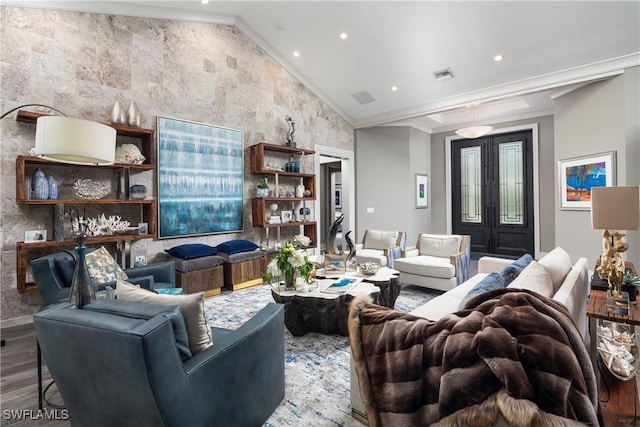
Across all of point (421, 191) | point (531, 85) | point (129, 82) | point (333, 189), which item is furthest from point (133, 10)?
point (333, 189)

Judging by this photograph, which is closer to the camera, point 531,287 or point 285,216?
point 531,287

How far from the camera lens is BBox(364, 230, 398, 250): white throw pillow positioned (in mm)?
5152

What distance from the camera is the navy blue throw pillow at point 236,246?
465cm

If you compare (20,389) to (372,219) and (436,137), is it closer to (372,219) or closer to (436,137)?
(372,219)

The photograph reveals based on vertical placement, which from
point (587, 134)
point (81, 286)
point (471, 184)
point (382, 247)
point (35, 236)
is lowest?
point (382, 247)

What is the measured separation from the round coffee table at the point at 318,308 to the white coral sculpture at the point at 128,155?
2430 millimetres

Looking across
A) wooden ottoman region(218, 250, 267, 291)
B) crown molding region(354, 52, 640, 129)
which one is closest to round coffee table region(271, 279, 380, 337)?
wooden ottoman region(218, 250, 267, 291)

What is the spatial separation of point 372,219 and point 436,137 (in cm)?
270

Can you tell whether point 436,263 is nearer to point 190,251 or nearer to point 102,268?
point 190,251

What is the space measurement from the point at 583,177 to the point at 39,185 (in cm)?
724

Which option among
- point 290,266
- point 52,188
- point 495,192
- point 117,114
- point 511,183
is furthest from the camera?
point 495,192

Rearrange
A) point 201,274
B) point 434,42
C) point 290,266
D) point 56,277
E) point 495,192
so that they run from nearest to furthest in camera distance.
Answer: point 56,277, point 290,266, point 201,274, point 434,42, point 495,192

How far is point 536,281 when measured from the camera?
5.93 feet

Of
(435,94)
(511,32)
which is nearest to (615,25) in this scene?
(511,32)
